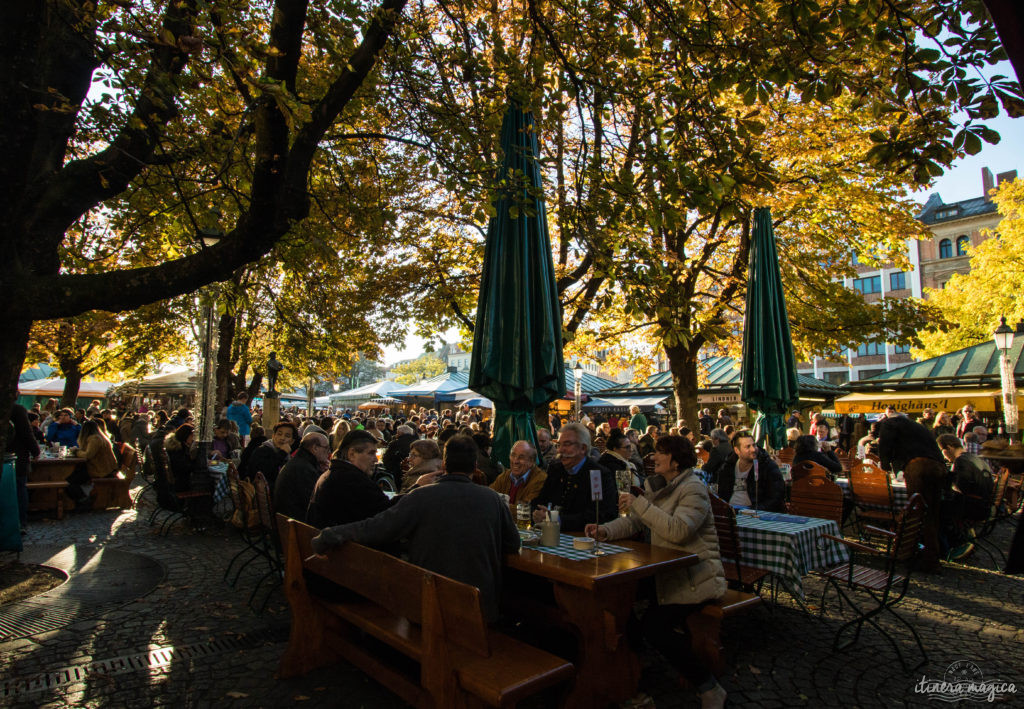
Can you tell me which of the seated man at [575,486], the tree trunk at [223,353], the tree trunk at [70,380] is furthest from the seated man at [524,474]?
the tree trunk at [70,380]

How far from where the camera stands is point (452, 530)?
3295mm

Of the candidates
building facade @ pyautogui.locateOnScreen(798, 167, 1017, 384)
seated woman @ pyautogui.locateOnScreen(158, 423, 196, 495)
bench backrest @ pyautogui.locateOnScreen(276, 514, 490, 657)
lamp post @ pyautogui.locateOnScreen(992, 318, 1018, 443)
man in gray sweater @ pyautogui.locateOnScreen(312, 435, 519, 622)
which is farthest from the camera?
building facade @ pyautogui.locateOnScreen(798, 167, 1017, 384)

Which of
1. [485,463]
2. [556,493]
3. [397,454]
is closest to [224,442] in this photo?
[397,454]

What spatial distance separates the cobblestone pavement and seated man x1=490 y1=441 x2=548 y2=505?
1.60 meters

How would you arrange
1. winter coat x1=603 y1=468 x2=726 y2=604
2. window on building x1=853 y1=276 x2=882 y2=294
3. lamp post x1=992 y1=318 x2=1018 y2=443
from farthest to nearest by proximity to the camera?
1. window on building x1=853 y1=276 x2=882 y2=294
2. lamp post x1=992 y1=318 x2=1018 y2=443
3. winter coat x1=603 y1=468 x2=726 y2=604

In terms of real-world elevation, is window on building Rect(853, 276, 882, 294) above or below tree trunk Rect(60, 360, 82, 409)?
above

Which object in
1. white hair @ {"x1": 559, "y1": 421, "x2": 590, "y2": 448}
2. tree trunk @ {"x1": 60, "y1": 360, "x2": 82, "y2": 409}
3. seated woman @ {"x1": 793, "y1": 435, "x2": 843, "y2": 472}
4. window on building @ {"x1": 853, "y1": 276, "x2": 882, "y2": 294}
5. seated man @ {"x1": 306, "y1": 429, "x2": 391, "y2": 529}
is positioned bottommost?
seated woman @ {"x1": 793, "y1": 435, "x2": 843, "y2": 472}

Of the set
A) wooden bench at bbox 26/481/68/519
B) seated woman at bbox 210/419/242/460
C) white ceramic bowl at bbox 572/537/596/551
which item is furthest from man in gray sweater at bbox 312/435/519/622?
seated woman at bbox 210/419/242/460

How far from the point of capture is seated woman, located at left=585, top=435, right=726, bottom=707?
3.46 m

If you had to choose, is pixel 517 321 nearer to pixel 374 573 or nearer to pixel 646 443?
pixel 374 573

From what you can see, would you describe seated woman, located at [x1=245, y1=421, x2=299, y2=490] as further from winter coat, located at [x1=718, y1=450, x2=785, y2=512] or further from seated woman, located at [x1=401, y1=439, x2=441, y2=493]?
winter coat, located at [x1=718, y1=450, x2=785, y2=512]

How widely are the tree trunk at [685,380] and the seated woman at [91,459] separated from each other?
1174cm

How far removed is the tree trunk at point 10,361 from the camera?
206 inches

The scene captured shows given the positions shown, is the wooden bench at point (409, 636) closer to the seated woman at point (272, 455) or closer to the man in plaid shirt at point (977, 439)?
the seated woman at point (272, 455)
